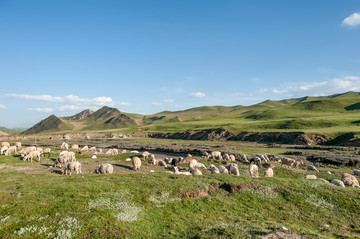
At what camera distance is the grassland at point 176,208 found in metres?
11.7

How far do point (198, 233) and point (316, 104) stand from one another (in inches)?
7030

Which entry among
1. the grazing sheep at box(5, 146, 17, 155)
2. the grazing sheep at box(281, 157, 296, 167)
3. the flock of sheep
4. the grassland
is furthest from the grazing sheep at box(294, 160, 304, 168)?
the grazing sheep at box(5, 146, 17, 155)

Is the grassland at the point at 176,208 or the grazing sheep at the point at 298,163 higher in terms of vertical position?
the grassland at the point at 176,208

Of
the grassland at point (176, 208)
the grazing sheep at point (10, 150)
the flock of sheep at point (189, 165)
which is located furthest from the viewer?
the grazing sheep at point (10, 150)

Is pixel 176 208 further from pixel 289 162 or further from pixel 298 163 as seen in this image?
pixel 298 163

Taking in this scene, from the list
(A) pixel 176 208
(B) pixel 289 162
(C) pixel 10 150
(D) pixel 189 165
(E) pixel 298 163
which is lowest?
(E) pixel 298 163

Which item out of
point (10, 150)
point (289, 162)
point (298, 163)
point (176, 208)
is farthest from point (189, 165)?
point (10, 150)

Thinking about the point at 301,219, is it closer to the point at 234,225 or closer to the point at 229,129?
the point at 234,225

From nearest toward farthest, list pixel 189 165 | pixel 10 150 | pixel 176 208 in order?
pixel 176 208
pixel 189 165
pixel 10 150

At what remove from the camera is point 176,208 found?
15.4 m

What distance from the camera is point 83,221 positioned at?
1236cm

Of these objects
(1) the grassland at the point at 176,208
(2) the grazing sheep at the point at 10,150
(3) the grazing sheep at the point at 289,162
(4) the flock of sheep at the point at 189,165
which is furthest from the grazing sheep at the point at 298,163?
(2) the grazing sheep at the point at 10,150

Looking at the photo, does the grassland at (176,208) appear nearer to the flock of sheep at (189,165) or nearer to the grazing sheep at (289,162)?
the flock of sheep at (189,165)

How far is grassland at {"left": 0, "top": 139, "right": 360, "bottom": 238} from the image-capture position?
1168 cm
